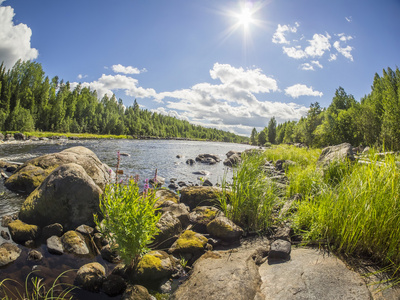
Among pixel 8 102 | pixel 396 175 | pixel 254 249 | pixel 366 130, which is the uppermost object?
pixel 8 102

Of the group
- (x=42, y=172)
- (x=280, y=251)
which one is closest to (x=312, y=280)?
(x=280, y=251)

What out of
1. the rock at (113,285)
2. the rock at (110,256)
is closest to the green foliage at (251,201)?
the rock at (110,256)

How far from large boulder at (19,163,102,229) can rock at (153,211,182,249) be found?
2.12 metres

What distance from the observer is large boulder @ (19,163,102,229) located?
18.9 feet

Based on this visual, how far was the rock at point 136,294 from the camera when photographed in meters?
3.38

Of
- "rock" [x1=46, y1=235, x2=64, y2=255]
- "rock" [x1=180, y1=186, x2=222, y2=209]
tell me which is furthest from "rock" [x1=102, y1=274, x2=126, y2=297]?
"rock" [x1=180, y1=186, x2=222, y2=209]

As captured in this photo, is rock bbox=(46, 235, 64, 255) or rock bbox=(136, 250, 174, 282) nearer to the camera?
rock bbox=(136, 250, 174, 282)

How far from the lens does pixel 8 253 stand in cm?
430

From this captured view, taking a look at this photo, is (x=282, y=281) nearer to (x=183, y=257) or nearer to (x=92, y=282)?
(x=183, y=257)

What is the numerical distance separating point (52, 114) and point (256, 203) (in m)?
73.5

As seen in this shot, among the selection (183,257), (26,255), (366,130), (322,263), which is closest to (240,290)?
(322,263)

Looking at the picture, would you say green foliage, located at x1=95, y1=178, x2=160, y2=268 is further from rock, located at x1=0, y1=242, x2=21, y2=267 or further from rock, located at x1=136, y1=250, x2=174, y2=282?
rock, located at x1=0, y1=242, x2=21, y2=267

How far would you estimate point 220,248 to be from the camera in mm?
5184

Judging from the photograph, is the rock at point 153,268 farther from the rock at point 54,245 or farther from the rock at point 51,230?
the rock at point 51,230
